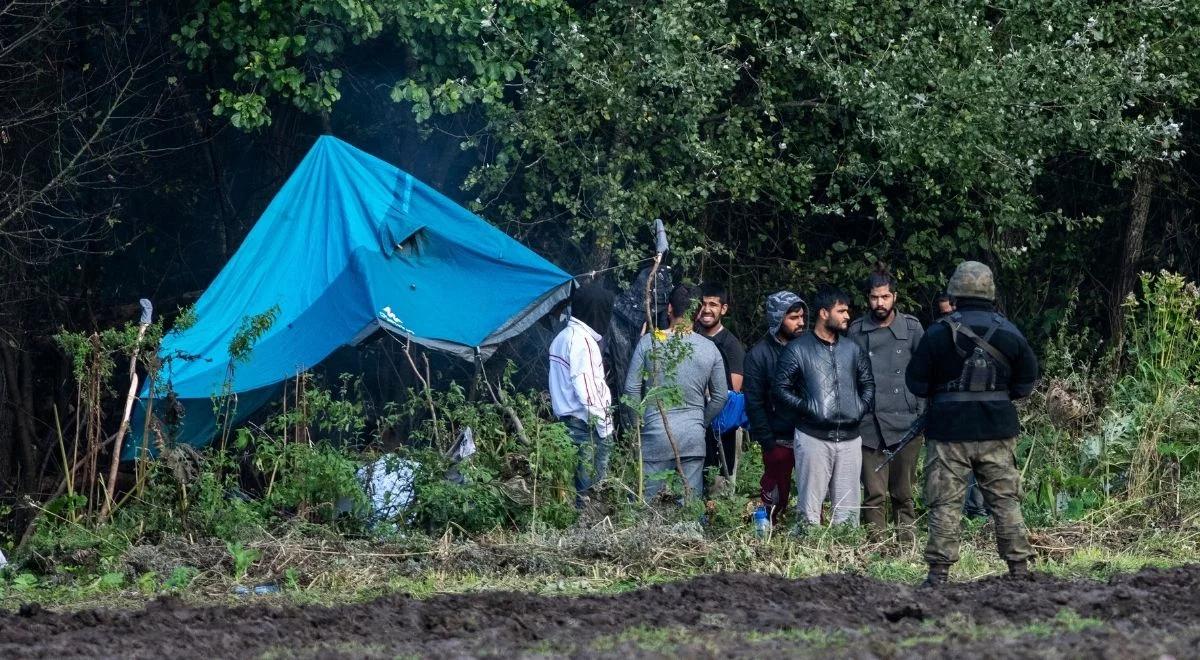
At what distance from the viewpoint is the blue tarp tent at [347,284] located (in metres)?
10.9

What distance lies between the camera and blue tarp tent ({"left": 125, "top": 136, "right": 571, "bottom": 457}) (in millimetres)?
10852

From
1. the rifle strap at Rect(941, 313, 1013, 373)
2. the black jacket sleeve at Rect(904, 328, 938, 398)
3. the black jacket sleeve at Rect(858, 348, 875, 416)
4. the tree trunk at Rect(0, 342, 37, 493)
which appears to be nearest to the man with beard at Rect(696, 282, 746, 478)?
the black jacket sleeve at Rect(858, 348, 875, 416)

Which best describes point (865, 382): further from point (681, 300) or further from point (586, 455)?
point (586, 455)

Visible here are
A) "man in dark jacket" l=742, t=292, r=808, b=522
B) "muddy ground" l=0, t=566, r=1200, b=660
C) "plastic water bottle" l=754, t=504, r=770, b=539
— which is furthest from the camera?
"man in dark jacket" l=742, t=292, r=808, b=522

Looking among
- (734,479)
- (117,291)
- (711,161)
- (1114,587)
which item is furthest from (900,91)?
(117,291)

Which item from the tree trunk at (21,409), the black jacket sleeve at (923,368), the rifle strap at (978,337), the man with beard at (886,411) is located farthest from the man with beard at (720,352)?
the tree trunk at (21,409)

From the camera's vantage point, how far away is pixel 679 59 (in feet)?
42.0

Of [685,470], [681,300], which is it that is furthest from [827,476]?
[681,300]

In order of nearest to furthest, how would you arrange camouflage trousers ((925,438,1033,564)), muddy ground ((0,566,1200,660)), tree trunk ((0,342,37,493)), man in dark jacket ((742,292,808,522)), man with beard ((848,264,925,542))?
muddy ground ((0,566,1200,660)), camouflage trousers ((925,438,1033,564)), man in dark jacket ((742,292,808,522)), man with beard ((848,264,925,542)), tree trunk ((0,342,37,493))

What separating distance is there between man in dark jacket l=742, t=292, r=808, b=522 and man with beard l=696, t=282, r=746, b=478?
1.39 feet

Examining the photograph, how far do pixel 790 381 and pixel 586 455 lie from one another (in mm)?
1365

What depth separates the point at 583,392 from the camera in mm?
10180

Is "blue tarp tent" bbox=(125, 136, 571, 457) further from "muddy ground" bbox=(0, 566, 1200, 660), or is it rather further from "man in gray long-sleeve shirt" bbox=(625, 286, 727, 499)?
"muddy ground" bbox=(0, 566, 1200, 660)

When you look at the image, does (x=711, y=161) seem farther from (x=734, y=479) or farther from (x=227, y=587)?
(x=227, y=587)
